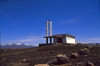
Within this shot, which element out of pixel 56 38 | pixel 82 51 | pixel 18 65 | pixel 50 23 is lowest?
pixel 18 65

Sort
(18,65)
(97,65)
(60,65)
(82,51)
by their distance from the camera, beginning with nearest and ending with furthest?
(97,65)
(60,65)
(18,65)
(82,51)

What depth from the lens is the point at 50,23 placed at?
53781mm

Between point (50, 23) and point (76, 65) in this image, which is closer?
point (76, 65)

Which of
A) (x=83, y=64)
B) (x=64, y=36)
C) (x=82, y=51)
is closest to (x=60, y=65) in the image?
(x=83, y=64)

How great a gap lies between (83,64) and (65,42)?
28911mm

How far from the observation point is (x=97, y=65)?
1691 cm

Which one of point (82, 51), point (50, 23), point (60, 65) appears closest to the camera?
point (60, 65)

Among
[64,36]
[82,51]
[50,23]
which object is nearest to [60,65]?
[82,51]

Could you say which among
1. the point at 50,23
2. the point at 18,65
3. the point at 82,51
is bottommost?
the point at 18,65

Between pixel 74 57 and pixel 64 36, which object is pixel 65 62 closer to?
pixel 74 57

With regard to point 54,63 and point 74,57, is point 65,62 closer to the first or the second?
point 54,63

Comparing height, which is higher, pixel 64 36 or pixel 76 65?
pixel 64 36

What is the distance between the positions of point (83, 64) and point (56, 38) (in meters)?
29.7

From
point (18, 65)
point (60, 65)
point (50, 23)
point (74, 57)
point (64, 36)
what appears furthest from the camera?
point (50, 23)
